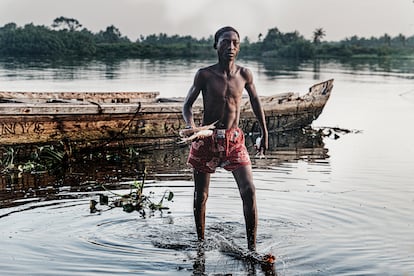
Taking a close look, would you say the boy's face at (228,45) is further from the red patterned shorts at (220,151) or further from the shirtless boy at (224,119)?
the red patterned shorts at (220,151)

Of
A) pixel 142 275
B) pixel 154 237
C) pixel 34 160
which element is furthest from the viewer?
pixel 34 160

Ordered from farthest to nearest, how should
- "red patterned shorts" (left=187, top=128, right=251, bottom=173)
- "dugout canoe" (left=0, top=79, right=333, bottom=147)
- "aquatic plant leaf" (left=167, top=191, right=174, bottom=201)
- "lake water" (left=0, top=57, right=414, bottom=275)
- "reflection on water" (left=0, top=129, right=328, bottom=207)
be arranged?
"dugout canoe" (left=0, top=79, right=333, bottom=147) < "reflection on water" (left=0, top=129, right=328, bottom=207) < "aquatic plant leaf" (left=167, top=191, right=174, bottom=201) < "red patterned shorts" (left=187, top=128, right=251, bottom=173) < "lake water" (left=0, top=57, right=414, bottom=275)

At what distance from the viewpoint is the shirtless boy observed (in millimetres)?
5676

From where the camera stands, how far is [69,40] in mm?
66000

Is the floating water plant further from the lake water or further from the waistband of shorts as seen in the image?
the waistband of shorts

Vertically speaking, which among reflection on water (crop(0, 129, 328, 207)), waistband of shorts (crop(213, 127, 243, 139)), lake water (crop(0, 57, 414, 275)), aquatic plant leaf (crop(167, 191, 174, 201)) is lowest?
lake water (crop(0, 57, 414, 275))

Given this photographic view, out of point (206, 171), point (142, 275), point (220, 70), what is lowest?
point (142, 275)

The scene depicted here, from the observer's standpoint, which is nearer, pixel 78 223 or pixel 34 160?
pixel 78 223

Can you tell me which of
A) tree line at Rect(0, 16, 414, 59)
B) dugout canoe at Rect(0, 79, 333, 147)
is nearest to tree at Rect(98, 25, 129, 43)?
tree line at Rect(0, 16, 414, 59)

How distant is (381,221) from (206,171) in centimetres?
229

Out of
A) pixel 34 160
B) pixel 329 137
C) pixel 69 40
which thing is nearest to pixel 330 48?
pixel 69 40

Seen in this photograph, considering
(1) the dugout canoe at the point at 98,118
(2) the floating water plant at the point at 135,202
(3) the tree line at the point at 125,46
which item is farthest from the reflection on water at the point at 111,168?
(3) the tree line at the point at 125,46

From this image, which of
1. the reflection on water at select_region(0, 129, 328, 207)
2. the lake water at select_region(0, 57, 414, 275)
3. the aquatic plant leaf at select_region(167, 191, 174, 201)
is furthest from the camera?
the reflection on water at select_region(0, 129, 328, 207)

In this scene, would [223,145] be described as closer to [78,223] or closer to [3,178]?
[78,223]
